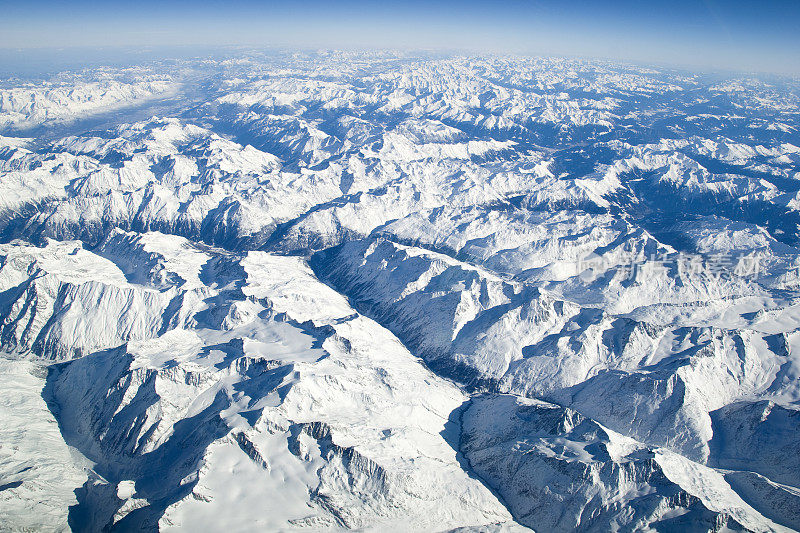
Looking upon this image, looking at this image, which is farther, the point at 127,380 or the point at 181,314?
the point at 181,314

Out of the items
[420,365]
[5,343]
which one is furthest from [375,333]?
[5,343]

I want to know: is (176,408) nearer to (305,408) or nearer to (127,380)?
(127,380)

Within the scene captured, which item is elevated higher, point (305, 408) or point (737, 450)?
point (305, 408)

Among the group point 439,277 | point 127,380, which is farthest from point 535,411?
point 127,380

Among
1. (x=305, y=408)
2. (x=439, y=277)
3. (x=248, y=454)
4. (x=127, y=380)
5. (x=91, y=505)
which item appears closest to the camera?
(x=91, y=505)

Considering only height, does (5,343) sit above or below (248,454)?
below

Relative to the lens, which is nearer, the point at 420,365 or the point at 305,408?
the point at 305,408

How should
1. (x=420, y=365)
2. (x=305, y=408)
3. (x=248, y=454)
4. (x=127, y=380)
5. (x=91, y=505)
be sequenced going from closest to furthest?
1. (x=91, y=505)
2. (x=248, y=454)
3. (x=305, y=408)
4. (x=127, y=380)
5. (x=420, y=365)

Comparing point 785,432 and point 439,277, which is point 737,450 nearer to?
point 785,432

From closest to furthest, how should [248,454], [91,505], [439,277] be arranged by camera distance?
[91,505] → [248,454] → [439,277]
